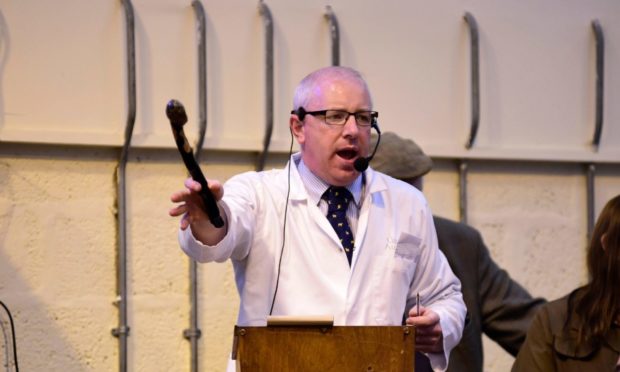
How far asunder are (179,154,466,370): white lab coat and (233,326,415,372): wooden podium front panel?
297mm

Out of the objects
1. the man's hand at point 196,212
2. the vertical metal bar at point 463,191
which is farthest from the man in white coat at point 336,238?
the vertical metal bar at point 463,191

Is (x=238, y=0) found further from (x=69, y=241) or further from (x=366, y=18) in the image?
(x=69, y=241)

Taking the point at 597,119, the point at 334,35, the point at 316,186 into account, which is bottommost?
the point at 316,186

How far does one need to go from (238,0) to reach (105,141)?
29.6 inches

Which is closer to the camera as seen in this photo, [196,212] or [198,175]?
[198,175]

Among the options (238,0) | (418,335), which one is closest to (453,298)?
(418,335)

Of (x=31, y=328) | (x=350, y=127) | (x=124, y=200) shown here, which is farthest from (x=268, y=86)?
(x=350, y=127)

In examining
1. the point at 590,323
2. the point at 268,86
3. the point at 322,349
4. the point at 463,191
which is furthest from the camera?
the point at 463,191

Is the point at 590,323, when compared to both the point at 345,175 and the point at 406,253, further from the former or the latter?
the point at 345,175

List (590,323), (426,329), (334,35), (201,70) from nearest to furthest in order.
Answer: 1. (426,329)
2. (590,323)
3. (201,70)
4. (334,35)

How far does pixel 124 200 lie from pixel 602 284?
1.79 meters

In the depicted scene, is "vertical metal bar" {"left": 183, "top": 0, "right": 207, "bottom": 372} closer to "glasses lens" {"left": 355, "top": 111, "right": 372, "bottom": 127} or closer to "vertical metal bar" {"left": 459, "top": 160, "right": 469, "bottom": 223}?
"vertical metal bar" {"left": 459, "top": 160, "right": 469, "bottom": 223}

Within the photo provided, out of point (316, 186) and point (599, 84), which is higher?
point (599, 84)

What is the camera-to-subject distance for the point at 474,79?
485 centimetres
